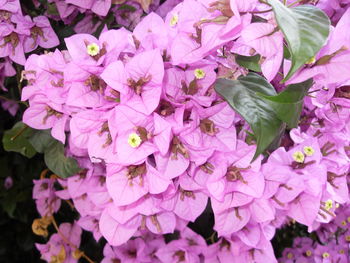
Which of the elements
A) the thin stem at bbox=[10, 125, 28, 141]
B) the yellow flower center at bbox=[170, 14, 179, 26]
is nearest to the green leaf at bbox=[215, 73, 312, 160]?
the yellow flower center at bbox=[170, 14, 179, 26]

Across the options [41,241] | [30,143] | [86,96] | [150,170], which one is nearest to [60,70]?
[86,96]

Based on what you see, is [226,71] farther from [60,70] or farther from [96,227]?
[96,227]

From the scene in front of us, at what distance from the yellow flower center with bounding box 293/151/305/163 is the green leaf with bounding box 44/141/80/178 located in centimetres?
39

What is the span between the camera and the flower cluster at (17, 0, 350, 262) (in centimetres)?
48

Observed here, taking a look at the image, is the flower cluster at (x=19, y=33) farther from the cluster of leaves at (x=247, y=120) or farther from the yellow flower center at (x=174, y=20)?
the yellow flower center at (x=174, y=20)

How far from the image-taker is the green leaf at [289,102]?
0.46m

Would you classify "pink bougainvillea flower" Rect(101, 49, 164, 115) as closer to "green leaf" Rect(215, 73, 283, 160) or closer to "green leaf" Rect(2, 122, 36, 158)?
"green leaf" Rect(215, 73, 283, 160)

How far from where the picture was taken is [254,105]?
19.8 inches

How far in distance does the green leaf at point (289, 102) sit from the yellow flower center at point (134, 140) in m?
0.16

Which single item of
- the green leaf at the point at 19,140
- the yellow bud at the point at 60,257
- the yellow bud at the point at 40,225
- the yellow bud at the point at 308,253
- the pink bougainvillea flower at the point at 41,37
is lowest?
the yellow bud at the point at 308,253

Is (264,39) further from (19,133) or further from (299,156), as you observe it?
(19,133)

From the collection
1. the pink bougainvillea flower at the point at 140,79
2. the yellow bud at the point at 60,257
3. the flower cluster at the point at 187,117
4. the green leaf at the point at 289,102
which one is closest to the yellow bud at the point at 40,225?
the yellow bud at the point at 60,257

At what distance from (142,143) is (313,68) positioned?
22 cm

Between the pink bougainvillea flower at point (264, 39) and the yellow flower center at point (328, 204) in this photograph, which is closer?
the pink bougainvillea flower at point (264, 39)
